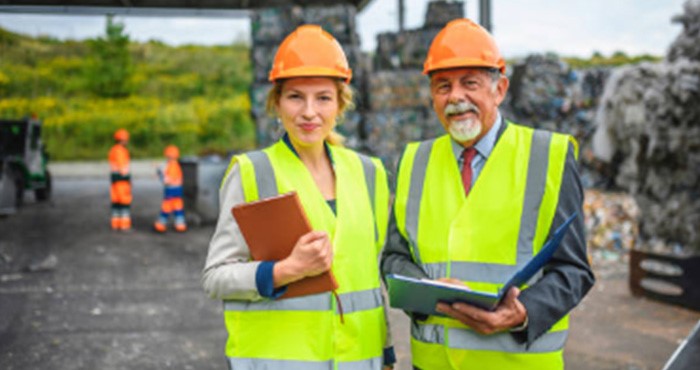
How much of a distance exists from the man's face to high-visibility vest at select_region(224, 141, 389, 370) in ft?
1.51

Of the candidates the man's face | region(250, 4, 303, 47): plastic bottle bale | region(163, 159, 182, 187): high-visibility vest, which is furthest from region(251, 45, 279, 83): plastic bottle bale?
the man's face

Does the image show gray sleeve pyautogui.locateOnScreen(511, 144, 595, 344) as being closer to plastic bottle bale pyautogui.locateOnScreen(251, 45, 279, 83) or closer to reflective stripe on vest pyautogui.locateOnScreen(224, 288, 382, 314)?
reflective stripe on vest pyautogui.locateOnScreen(224, 288, 382, 314)

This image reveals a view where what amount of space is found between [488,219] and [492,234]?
0.06 m

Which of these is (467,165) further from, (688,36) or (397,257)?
(688,36)

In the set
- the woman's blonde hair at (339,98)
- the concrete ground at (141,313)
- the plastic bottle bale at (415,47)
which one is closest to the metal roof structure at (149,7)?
the plastic bottle bale at (415,47)

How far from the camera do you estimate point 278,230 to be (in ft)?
6.84

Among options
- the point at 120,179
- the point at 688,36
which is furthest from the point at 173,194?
the point at 688,36

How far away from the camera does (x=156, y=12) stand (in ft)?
60.5

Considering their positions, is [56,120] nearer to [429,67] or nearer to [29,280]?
[29,280]

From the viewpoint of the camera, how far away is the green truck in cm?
1265

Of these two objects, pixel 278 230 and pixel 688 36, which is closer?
pixel 278 230

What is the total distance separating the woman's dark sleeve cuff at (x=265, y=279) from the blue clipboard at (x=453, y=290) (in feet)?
1.31

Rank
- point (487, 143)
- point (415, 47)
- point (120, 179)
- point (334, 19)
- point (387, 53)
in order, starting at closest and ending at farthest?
1. point (487, 143)
2. point (120, 179)
3. point (334, 19)
4. point (415, 47)
5. point (387, 53)

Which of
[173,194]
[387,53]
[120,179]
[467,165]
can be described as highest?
[387,53]
